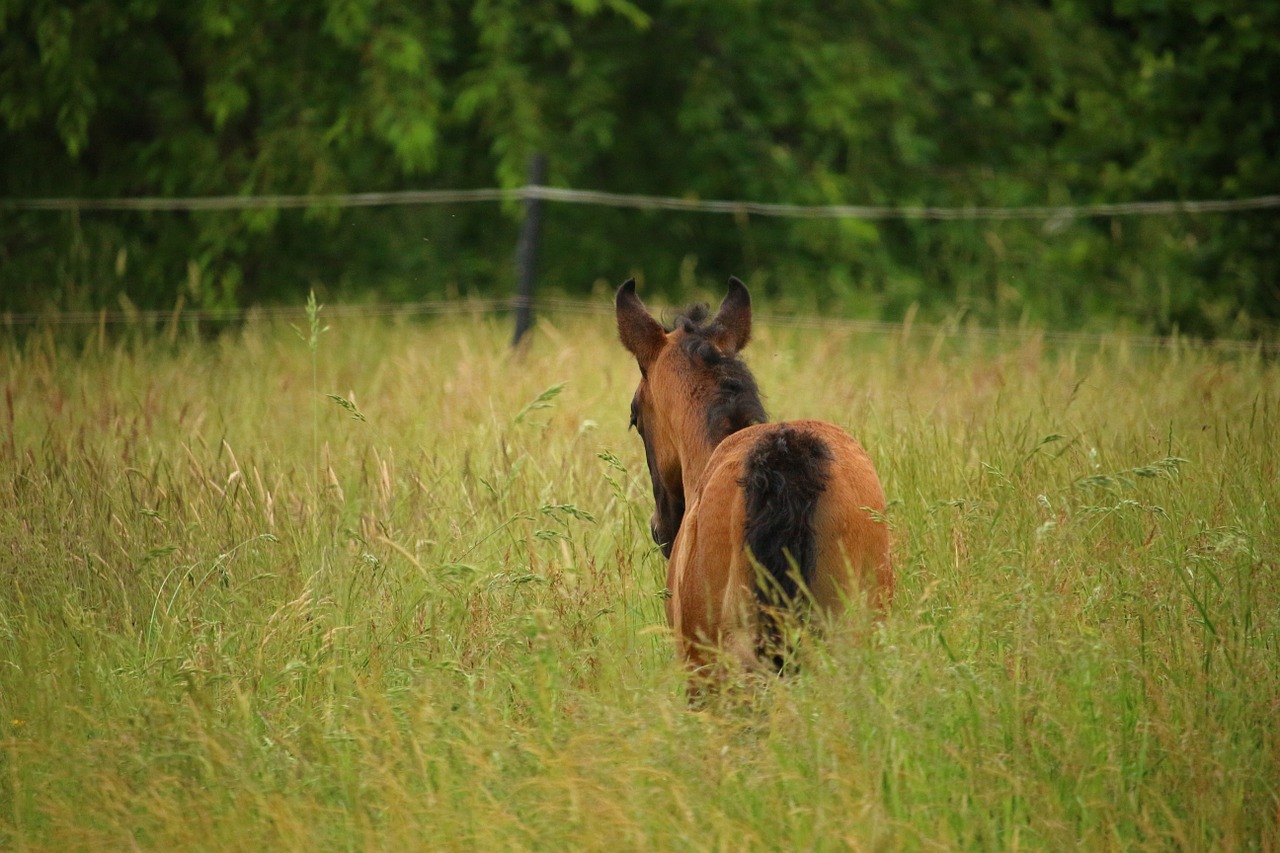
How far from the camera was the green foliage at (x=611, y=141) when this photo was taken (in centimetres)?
1034

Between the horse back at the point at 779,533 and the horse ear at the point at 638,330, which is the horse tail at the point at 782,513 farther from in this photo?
the horse ear at the point at 638,330

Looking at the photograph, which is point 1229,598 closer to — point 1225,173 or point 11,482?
point 11,482

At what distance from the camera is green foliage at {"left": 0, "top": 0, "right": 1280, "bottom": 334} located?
33.9 feet

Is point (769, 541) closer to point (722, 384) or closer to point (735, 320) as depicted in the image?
point (722, 384)

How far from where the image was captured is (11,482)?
15.7ft

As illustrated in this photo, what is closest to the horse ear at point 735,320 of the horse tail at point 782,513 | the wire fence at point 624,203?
the horse tail at point 782,513

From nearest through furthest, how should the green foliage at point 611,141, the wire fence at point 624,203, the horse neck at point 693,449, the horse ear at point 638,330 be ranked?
the horse neck at point 693,449, the horse ear at point 638,330, the wire fence at point 624,203, the green foliage at point 611,141

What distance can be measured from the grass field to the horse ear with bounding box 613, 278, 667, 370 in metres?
0.61

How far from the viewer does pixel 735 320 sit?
409 centimetres

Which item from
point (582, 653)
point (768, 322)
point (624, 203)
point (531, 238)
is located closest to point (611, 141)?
point (624, 203)

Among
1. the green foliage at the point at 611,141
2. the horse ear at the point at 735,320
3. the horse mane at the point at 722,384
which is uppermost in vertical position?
the green foliage at the point at 611,141

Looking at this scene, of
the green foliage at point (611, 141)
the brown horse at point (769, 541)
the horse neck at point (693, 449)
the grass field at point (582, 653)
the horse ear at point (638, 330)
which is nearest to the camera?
the grass field at point (582, 653)

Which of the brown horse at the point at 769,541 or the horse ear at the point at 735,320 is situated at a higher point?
the horse ear at the point at 735,320

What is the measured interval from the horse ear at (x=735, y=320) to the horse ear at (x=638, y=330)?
0.60 ft
